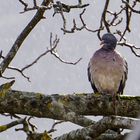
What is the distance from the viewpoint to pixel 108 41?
10.3m

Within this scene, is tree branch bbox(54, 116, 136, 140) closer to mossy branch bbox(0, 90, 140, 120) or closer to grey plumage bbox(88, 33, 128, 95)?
mossy branch bbox(0, 90, 140, 120)

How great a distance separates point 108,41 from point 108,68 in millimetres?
410

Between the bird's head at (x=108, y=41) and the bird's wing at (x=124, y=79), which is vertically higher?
the bird's head at (x=108, y=41)

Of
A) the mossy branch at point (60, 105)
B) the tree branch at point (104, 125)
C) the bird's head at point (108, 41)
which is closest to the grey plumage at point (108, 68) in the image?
the bird's head at point (108, 41)

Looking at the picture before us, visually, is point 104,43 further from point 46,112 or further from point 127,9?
point 46,112

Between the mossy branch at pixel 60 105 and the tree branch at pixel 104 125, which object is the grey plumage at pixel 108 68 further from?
the tree branch at pixel 104 125

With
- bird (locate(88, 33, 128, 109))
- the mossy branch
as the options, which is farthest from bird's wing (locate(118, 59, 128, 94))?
the mossy branch

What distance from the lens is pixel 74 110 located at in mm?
6750

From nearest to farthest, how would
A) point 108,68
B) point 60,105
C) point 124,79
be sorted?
point 60,105 < point 108,68 < point 124,79

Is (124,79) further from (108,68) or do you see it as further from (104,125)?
(104,125)

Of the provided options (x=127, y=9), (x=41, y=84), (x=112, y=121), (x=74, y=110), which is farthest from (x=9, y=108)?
(x=41, y=84)

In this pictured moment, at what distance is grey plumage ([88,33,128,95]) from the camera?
10.1 m

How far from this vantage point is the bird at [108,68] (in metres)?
10.1

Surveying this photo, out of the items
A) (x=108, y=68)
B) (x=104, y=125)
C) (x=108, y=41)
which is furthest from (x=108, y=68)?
(x=104, y=125)
